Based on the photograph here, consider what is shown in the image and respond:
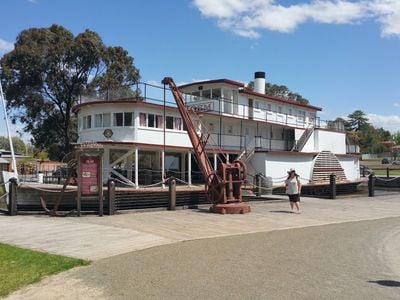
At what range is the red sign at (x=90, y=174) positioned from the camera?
1673 cm

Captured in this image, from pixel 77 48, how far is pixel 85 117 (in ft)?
67.0

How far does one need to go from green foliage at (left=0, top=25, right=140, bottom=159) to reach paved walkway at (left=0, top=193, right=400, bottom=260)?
3170 centimetres

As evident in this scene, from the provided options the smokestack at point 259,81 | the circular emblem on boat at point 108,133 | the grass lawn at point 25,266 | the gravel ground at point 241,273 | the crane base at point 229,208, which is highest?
the smokestack at point 259,81

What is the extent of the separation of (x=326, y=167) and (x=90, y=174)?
26.6 m

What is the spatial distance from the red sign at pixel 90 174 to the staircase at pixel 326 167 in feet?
78.2

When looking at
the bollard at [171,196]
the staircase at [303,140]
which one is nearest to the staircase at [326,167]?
the staircase at [303,140]

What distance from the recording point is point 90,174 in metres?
16.8

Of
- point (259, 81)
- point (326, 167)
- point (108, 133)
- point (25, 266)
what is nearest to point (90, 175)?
point (25, 266)

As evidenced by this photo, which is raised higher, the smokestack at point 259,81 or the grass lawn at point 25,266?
the smokestack at point 259,81

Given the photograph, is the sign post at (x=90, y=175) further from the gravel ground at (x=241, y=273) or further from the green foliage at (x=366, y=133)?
the green foliage at (x=366, y=133)

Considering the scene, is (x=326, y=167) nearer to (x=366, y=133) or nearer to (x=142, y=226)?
(x=142, y=226)

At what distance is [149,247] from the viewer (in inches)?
420

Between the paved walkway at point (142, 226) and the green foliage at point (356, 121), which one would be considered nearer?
the paved walkway at point (142, 226)

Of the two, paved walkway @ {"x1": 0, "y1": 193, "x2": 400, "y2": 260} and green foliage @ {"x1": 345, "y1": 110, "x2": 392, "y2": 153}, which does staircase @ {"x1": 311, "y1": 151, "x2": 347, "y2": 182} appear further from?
green foliage @ {"x1": 345, "y1": 110, "x2": 392, "y2": 153}
